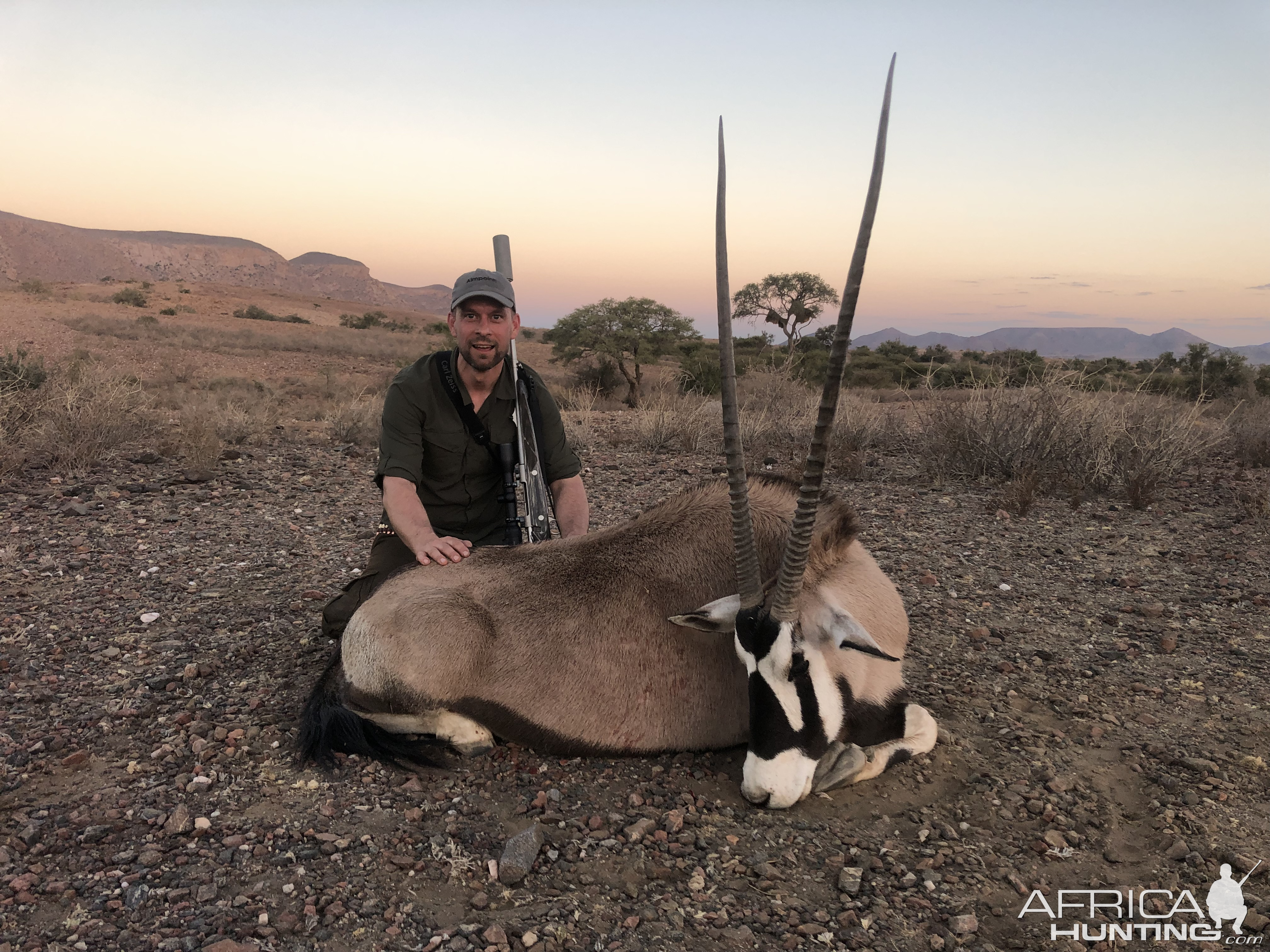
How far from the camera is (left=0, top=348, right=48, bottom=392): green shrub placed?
382 inches

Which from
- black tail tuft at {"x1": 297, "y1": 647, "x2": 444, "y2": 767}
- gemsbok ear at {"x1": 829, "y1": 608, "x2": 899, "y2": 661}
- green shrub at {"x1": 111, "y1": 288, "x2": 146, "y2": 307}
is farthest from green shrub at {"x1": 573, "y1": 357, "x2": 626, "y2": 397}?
green shrub at {"x1": 111, "y1": 288, "x2": 146, "y2": 307}

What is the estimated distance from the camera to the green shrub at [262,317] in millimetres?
45969

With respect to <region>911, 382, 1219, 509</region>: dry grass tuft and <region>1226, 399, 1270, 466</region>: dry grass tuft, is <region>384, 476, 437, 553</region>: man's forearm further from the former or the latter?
<region>1226, 399, 1270, 466</region>: dry grass tuft

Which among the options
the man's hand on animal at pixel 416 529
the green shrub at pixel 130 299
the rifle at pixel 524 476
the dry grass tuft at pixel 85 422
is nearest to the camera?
the man's hand on animal at pixel 416 529

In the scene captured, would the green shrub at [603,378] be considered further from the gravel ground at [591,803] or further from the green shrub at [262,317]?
the green shrub at [262,317]

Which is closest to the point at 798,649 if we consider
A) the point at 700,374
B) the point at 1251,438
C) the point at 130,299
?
the point at 1251,438

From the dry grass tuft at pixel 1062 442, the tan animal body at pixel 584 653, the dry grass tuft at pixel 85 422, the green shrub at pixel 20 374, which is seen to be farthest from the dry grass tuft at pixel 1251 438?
the green shrub at pixel 20 374

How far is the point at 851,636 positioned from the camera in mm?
2934

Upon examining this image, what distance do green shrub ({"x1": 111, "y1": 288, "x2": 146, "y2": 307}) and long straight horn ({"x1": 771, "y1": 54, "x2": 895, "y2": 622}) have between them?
50241 mm

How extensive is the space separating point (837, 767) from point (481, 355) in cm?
301

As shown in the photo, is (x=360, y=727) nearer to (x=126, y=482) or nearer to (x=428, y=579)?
→ (x=428, y=579)

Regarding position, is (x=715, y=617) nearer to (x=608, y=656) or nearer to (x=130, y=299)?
(x=608, y=656)

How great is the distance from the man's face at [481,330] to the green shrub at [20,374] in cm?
784

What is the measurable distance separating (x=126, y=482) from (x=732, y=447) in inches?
304
